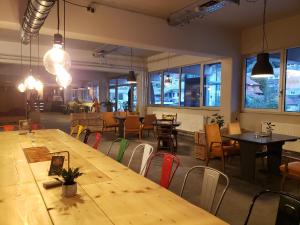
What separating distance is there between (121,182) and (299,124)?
4819 mm

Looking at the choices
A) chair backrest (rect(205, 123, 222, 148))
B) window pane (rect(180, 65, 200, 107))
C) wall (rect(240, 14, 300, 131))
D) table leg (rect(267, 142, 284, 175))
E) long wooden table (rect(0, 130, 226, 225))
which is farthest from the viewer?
window pane (rect(180, 65, 200, 107))

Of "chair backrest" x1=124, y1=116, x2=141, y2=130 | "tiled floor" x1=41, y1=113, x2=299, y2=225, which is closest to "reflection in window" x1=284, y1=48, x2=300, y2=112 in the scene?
"tiled floor" x1=41, y1=113, x2=299, y2=225

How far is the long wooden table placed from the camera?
4.39 ft

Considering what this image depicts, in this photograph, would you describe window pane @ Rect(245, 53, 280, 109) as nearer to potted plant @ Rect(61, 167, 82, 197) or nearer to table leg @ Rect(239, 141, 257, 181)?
table leg @ Rect(239, 141, 257, 181)

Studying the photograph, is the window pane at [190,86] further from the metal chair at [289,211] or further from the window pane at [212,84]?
the metal chair at [289,211]

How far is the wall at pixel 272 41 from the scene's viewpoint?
5391 mm

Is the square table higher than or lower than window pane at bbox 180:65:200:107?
lower

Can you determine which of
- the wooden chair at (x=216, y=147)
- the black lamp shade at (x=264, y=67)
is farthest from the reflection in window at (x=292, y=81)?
the wooden chair at (x=216, y=147)

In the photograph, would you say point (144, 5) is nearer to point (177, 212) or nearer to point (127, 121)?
point (127, 121)

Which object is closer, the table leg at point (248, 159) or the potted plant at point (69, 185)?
the potted plant at point (69, 185)

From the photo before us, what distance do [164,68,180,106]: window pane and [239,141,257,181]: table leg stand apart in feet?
17.3

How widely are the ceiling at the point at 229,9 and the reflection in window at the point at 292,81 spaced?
2.98 feet

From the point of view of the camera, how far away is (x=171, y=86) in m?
9.64

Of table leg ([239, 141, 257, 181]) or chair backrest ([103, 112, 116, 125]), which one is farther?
chair backrest ([103, 112, 116, 125])
